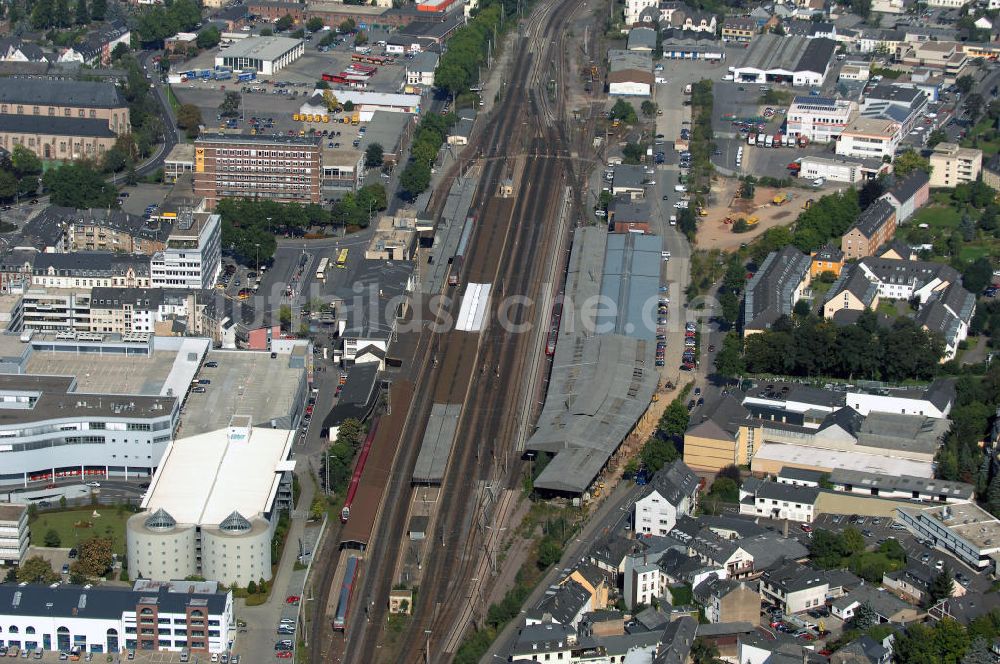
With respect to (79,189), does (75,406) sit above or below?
above

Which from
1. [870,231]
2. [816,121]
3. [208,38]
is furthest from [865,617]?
[208,38]

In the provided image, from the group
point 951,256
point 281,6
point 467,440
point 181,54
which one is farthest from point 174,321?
point 281,6

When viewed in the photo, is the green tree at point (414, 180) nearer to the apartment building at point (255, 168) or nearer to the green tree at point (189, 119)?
the apartment building at point (255, 168)

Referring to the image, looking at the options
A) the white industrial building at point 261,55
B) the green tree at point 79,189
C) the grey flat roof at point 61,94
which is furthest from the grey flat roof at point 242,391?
the white industrial building at point 261,55

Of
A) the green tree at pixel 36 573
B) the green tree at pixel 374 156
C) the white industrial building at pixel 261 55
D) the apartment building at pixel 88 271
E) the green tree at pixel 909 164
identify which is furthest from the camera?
the white industrial building at pixel 261 55

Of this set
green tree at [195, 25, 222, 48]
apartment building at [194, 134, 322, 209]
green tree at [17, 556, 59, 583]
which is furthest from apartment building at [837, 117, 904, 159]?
green tree at [17, 556, 59, 583]

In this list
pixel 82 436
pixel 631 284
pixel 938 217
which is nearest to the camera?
pixel 82 436

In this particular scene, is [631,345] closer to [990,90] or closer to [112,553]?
[112,553]

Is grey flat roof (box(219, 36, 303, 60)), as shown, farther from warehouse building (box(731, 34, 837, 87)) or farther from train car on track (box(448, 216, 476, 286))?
train car on track (box(448, 216, 476, 286))

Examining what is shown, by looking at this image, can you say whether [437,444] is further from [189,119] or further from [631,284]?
[189,119]
